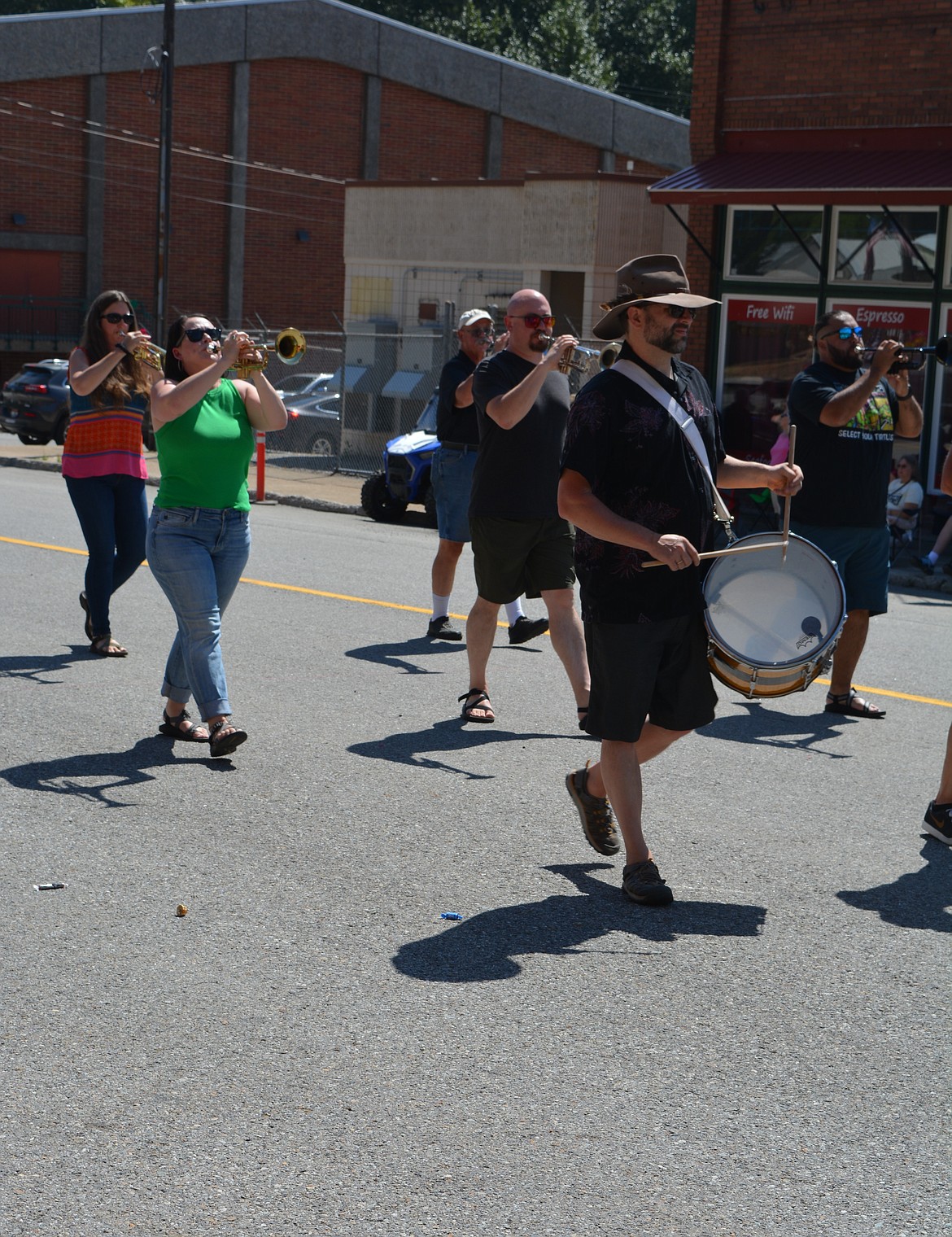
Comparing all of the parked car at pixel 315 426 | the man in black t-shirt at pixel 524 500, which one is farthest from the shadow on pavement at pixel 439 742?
the parked car at pixel 315 426

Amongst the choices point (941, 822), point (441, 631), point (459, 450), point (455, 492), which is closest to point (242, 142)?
point (441, 631)

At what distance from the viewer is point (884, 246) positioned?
18609 mm

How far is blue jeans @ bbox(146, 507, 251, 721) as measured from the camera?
680 centimetres

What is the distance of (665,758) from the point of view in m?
7.27

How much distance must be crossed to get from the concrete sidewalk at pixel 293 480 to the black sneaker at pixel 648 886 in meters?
12.0

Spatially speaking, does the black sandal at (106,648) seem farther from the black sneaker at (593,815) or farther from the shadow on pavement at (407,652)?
the black sneaker at (593,815)

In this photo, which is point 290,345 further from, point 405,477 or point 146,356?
point 405,477

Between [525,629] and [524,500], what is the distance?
159cm

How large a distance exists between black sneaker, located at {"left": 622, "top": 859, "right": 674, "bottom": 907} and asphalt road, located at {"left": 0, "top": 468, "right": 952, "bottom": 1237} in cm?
9

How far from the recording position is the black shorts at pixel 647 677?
518 centimetres

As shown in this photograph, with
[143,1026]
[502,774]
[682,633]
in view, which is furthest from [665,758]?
[143,1026]

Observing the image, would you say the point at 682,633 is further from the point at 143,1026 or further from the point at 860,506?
the point at 860,506

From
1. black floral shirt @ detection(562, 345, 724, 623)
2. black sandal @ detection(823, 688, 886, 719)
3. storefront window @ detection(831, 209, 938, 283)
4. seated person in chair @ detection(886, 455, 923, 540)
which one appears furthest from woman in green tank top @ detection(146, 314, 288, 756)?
storefront window @ detection(831, 209, 938, 283)

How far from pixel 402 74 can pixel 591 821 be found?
37.1m
